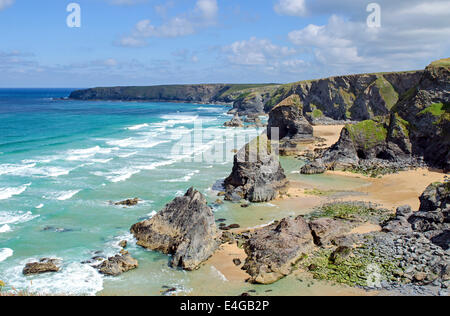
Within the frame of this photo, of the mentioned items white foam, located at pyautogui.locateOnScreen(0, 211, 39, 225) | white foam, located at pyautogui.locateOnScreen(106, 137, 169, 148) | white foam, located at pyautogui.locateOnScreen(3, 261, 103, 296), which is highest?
white foam, located at pyautogui.locateOnScreen(106, 137, 169, 148)

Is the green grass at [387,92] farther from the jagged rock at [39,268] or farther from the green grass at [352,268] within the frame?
the jagged rock at [39,268]

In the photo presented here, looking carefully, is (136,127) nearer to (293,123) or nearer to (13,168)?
(293,123)

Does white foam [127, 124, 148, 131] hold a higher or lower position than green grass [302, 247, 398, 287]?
higher

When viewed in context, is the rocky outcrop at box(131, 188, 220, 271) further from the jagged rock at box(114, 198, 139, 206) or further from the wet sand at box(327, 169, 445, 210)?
the wet sand at box(327, 169, 445, 210)

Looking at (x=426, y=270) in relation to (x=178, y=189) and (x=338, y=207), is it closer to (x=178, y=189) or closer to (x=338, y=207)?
(x=338, y=207)

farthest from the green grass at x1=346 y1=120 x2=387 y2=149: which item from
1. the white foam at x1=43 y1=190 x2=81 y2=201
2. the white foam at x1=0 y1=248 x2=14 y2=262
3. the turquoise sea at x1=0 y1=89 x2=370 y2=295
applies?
the white foam at x1=0 y1=248 x2=14 y2=262

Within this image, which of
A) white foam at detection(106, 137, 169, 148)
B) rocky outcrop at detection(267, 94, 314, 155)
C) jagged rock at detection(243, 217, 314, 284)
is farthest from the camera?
white foam at detection(106, 137, 169, 148)

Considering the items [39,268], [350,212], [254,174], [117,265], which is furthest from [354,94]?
[39,268]
